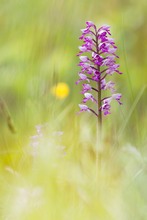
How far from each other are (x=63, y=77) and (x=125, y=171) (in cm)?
96

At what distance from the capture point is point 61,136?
1.13 m

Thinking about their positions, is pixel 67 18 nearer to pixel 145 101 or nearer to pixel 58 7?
pixel 58 7

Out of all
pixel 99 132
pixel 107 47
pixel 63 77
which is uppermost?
pixel 107 47

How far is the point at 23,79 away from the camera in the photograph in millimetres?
1637

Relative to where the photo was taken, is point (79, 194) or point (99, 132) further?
point (99, 132)

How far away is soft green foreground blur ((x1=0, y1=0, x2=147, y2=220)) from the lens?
74cm

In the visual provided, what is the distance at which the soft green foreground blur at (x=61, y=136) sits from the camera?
0.74 meters

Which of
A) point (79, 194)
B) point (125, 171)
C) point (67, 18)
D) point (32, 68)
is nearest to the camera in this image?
point (79, 194)

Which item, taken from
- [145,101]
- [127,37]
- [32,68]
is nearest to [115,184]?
[32,68]

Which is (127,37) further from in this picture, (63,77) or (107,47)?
(107,47)

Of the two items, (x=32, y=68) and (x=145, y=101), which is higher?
(x=32, y=68)

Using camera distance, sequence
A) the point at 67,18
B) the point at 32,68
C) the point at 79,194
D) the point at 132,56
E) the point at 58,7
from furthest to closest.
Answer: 1. the point at 132,56
2. the point at 67,18
3. the point at 58,7
4. the point at 32,68
5. the point at 79,194

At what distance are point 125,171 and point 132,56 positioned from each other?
37.6 inches

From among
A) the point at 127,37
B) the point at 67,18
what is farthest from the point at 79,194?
the point at 127,37
